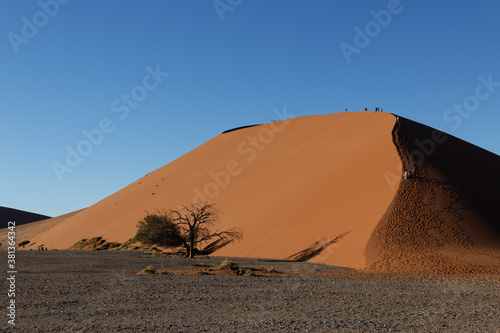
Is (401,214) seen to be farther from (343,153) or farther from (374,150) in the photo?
(343,153)

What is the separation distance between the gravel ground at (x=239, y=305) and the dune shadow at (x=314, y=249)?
456 inches

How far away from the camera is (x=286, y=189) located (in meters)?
41.7

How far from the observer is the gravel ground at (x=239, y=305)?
933 cm

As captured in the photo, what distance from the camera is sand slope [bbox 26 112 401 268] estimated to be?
1221 inches

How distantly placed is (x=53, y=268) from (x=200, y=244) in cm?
1904

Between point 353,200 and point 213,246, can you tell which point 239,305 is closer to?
point 353,200

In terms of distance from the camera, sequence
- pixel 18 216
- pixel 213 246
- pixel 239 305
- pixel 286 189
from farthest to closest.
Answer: pixel 18 216 < pixel 286 189 < pixel 213 246 < pixel 239 305

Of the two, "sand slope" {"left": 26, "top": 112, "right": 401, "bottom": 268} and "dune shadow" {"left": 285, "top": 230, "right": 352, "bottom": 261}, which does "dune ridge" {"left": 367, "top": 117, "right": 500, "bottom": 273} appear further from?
"dune shadow" {"left": 285, "top": 230, "right": 352, "bottom": 261}

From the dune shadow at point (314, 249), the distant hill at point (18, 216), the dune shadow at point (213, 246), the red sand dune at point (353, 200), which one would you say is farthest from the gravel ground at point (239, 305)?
the distant hill at point (18, 216)

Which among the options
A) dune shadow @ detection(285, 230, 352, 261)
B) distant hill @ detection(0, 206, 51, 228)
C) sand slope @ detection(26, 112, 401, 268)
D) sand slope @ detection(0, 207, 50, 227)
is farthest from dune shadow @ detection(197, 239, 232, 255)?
sand slope @ detection(0, 207, 50, 227)

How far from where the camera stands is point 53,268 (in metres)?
20.4

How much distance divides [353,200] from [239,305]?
22588 millimetres

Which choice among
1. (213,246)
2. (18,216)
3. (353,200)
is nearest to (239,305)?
(353,200)

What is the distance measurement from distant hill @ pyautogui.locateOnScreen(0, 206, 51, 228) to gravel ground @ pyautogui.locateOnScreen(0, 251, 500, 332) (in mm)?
107064
